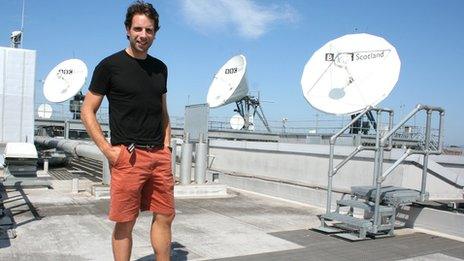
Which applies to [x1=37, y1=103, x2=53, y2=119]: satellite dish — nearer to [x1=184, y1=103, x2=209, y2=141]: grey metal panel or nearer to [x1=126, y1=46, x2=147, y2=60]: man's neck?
[x1=184, y1=103, x2=209, y2=141]: grey metal panel

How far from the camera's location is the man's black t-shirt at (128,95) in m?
3.55

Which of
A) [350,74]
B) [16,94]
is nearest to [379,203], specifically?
[350,74]

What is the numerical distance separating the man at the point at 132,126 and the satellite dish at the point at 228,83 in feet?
77.3

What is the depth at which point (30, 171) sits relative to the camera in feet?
33.7

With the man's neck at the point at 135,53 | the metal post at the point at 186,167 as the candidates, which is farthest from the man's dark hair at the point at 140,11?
the metal post at the point at 186,167

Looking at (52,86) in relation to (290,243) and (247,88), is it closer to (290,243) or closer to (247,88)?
(247,88)

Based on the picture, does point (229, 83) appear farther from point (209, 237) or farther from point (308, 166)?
point (209, 237)

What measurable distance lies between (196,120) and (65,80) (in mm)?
16781

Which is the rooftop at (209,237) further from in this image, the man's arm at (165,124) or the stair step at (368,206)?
the man's arm at (165,124)

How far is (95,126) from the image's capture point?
11.6 feet

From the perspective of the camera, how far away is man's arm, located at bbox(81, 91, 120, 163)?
3486 millimetres

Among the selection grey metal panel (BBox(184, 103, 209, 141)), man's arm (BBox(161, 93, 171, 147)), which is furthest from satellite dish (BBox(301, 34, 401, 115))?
man's arm (BBox(161, 93, 171, 147))

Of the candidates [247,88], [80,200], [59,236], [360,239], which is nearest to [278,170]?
[80,200]

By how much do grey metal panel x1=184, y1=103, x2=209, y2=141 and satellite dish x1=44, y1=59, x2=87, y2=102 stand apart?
1443cm
